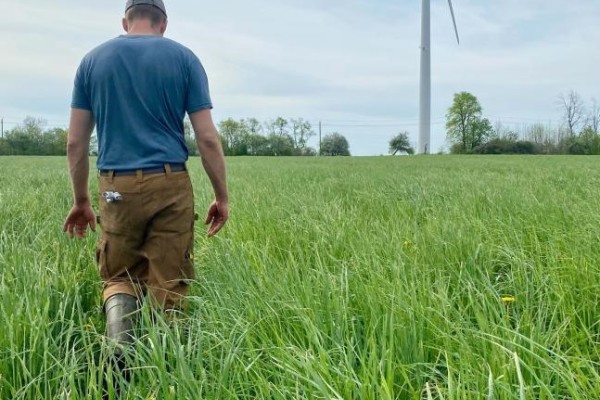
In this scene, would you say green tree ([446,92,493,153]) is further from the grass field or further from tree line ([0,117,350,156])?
the grass field

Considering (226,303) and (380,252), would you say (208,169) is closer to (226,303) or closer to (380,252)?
(226,303)

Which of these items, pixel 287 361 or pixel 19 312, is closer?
pixel 287 361

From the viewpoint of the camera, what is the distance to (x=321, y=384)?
130 cm

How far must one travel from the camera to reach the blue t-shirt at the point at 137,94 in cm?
238

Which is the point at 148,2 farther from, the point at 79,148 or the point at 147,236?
the point at 147,236

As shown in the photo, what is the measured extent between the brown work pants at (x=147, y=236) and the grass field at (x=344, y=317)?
6.7 inches

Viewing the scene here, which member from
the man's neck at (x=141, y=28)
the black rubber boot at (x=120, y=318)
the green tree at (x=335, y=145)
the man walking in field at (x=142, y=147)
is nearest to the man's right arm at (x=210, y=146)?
the man walking in field at (x=142, y=147)

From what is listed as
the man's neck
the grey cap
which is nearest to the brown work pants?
the man's neck

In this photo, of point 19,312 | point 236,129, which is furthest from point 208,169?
point 236,129

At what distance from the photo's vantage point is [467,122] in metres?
76.8

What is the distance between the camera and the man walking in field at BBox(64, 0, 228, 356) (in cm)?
239

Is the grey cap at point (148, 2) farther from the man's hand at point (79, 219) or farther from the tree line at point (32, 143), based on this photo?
the tree line at point (32, 143)

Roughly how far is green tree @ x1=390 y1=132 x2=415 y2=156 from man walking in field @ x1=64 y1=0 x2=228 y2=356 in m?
78.0

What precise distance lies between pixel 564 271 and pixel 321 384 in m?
1.67
